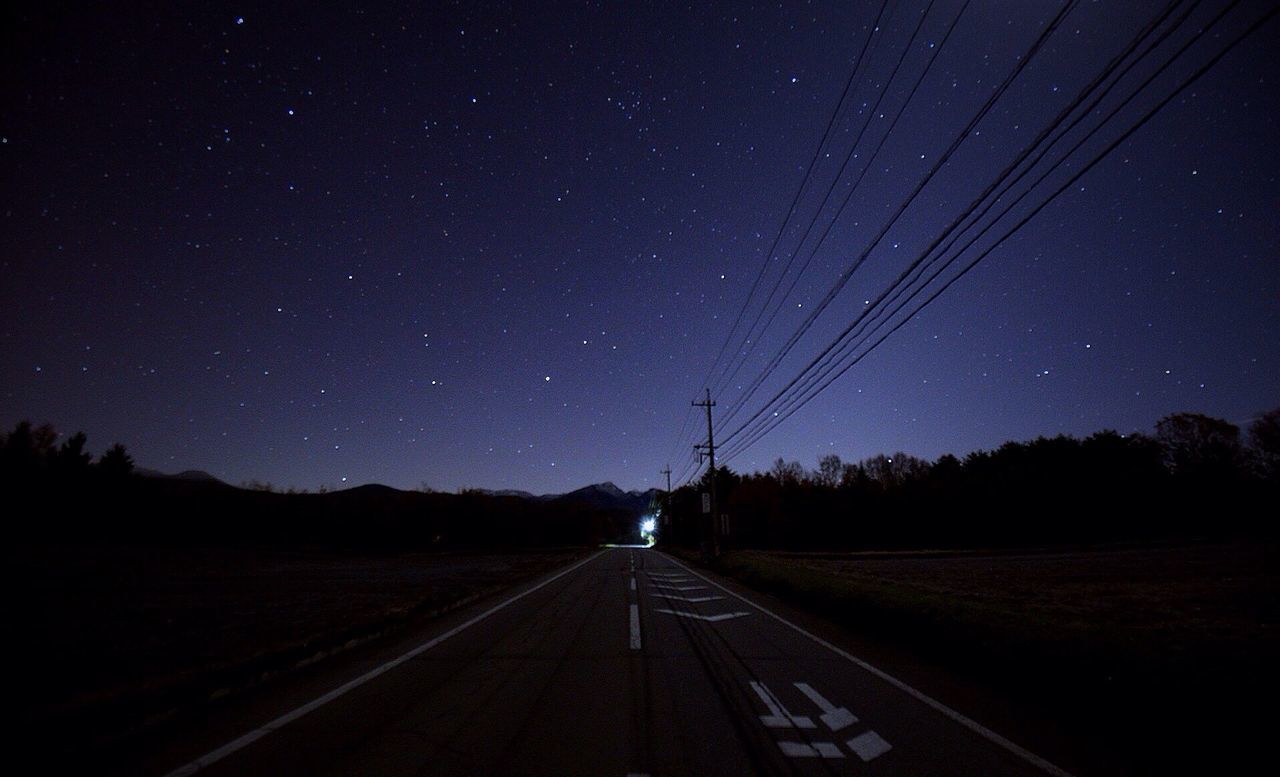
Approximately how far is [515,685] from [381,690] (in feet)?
4.49

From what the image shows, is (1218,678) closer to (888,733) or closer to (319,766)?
(888,733)

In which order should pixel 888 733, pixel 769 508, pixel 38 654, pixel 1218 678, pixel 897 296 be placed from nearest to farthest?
pixel 888 733, pixel 1218 678, pixel 38 654, pixel 897 296, pixel 769 508

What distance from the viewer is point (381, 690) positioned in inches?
218

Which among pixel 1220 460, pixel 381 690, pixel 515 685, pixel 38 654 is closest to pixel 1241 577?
pixel 515 685

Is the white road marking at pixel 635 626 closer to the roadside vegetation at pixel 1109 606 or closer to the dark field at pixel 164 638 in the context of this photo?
the roadside vegetation at pixel 1109 606

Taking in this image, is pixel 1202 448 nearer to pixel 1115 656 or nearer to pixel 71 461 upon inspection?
pixel 1115 656

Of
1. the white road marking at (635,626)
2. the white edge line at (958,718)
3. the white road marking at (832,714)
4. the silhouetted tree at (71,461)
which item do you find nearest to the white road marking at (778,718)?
the white road marking at (832,714)

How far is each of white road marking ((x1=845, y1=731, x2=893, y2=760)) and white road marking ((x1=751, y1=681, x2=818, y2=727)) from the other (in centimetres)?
41

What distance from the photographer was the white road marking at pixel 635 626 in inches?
318

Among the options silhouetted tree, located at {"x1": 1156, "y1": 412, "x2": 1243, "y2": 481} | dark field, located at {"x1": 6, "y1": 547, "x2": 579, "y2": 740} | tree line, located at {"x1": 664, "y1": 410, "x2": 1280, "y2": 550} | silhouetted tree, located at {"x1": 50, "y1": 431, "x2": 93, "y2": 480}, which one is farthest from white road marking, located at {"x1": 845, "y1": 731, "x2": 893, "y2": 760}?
silhouetted tree, located at {"x1": 50, "y1": 431, "x2": 93, "y2": 480}

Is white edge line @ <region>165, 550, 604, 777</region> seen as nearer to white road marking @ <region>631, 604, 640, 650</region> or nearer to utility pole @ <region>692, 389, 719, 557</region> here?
white road marking @ <region>631, 604, 640, 650</region>

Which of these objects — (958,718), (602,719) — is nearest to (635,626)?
(602,719)

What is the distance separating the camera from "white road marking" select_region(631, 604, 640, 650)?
318 inches

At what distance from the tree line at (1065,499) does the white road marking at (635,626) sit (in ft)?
141
